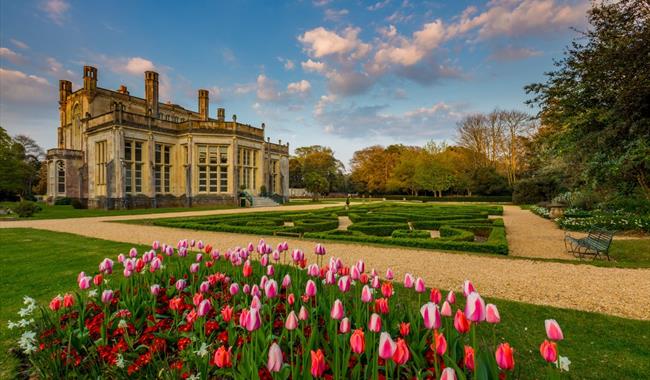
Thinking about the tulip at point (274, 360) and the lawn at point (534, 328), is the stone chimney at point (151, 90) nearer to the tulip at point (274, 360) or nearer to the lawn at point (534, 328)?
the lawn at point (534, 328)

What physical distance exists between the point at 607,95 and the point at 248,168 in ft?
102

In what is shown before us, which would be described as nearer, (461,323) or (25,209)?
(461,323)

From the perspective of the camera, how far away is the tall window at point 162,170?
31562 mm

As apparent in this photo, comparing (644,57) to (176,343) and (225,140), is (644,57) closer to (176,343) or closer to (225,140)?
(176,343)

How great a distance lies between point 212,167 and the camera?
33.1 m

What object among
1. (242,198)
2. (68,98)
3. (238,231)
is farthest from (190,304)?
(68,98)

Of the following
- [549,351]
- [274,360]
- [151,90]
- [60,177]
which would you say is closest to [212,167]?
[151,90]

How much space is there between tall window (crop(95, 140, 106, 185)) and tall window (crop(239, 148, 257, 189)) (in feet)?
40.3

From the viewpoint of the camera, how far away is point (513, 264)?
786 cm

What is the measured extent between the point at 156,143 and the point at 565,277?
33325 millimetres

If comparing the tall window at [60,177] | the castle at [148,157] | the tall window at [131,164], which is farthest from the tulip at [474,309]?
the tall window at [60,177]

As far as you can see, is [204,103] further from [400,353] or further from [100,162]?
[400,353]

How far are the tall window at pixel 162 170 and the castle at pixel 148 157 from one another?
0.09 meters

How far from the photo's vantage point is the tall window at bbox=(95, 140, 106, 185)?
29977 millimetres
